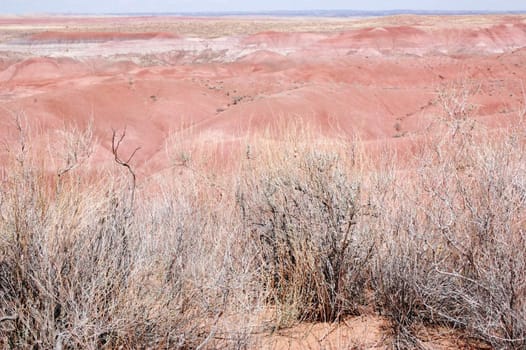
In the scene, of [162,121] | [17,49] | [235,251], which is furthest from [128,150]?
[17,49]

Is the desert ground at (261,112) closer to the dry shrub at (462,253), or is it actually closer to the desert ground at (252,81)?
the dry shrub at (462,253)

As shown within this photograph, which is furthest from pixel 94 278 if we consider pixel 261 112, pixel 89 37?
pixel 89 37

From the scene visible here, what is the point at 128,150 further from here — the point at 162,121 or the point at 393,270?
the point at 393,270

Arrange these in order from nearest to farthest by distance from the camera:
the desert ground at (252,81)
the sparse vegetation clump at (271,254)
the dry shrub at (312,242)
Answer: the sparse vegetation clump at (271,254) → the dry shrub at (312,242) → the desert ground at (252,81)

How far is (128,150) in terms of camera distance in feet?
70.1

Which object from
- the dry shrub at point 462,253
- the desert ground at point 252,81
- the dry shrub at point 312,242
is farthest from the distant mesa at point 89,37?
the dry shrub at point 462,253

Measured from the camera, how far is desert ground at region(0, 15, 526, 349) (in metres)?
4.28

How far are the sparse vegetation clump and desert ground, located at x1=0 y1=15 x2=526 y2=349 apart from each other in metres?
0.05

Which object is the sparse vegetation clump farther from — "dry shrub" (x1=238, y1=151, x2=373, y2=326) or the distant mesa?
the distant mesa

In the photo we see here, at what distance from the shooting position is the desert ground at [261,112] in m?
4.28

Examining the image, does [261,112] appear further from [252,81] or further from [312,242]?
[312,242]

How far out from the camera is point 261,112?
22109mm

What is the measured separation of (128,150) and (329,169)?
17.4 metres

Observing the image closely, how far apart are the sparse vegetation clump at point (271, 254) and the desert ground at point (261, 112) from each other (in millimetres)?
52
